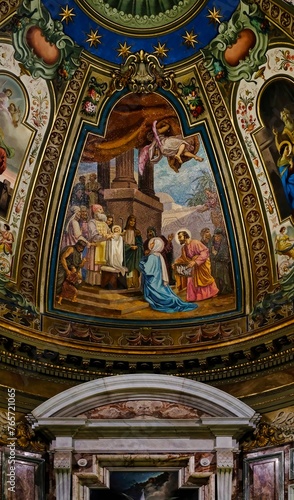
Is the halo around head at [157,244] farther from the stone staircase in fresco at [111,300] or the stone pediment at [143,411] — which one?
the stone pediment at [143,411]

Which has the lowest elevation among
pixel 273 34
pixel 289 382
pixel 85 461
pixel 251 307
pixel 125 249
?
pixel 85 461

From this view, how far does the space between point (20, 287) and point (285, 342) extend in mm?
5279

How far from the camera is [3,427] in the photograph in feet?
62.7

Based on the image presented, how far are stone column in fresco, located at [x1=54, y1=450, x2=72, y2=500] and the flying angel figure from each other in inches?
241

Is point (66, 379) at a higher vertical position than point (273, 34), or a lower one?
lower

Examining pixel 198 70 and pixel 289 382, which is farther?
pixel 198 70

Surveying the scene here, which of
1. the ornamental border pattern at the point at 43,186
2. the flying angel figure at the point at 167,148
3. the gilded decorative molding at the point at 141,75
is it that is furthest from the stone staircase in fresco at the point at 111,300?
the gilded decorative molding at the point at 141,75

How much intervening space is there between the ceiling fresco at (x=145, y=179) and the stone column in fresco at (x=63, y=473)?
2.01 meters

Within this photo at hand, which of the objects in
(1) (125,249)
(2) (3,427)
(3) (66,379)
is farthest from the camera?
(1) (125,249)

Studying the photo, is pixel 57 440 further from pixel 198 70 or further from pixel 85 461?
pixel 198 70

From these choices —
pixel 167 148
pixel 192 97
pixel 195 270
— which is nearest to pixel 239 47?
pixel 192 97

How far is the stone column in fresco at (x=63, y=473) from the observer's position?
752 inches

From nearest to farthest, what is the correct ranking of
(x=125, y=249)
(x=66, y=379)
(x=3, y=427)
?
(x=3, y=427) → (x=66, y=379) → (x=125, y=249)

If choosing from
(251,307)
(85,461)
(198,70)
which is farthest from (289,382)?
(198,70)
